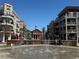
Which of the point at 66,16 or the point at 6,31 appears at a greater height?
the point at 66,16

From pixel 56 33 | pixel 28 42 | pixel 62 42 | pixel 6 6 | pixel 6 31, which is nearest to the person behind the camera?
pixel 62 42

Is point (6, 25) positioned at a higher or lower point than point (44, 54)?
higher

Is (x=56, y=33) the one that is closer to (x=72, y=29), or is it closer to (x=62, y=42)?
(x=72, y=29)

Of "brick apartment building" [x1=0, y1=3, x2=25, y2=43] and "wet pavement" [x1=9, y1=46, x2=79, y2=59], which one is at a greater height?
"brick apartment building" [x1=0, y1=3, x2=25, y2=43]

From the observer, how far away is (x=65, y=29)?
9750 cm

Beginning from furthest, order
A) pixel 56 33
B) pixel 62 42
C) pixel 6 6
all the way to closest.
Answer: pixel 56 33 → pixel 6 6 → pixel 62 42

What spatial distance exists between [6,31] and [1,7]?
43.7ft

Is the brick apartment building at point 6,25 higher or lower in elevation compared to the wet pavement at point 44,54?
higher

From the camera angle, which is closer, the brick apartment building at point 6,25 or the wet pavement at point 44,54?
the wet pavement at point 44,54

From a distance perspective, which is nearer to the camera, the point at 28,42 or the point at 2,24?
the point at 28,42

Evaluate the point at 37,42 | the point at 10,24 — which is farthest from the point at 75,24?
the point at 10,24

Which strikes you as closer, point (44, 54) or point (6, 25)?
point (44, 54)

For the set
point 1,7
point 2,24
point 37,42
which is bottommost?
point 37,42

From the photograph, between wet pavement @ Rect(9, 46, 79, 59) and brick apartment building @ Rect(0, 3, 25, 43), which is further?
brick apartment building @ Rect(0, 3, 25, 43)
